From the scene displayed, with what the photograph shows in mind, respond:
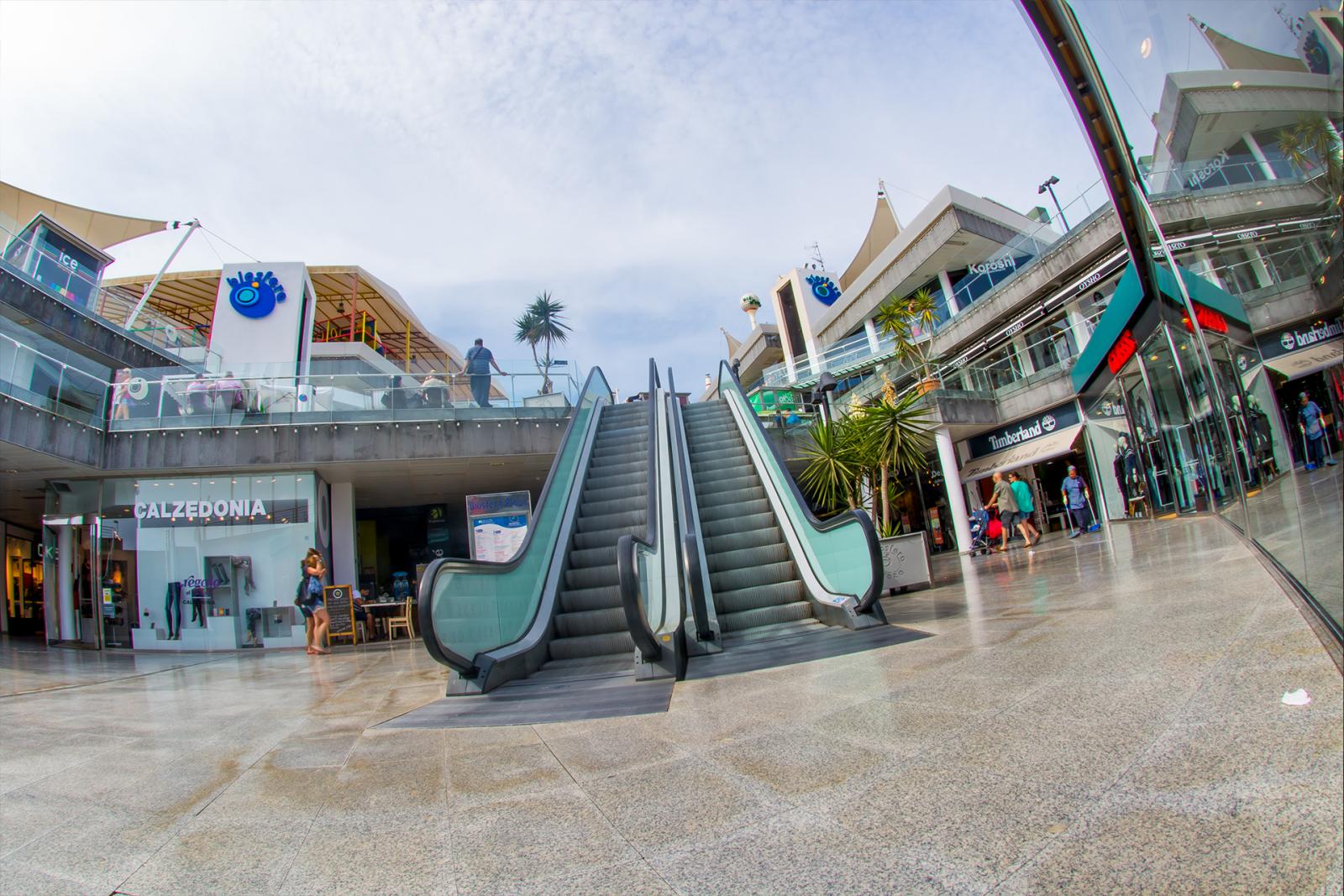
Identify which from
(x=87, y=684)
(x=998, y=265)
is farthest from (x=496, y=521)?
(x=998, y=265)

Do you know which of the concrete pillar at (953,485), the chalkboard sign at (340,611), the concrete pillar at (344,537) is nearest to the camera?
the chalkboard sign at (340,611)

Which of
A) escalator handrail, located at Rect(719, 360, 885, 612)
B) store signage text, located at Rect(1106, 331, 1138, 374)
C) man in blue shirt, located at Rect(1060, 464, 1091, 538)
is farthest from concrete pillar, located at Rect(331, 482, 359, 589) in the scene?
man in blue shirt, located at Rect(1060, 464, 1091, 538)

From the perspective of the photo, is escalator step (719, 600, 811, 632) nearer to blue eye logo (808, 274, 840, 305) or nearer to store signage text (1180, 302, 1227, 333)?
store signage text (1180, 302, 1227, 333)

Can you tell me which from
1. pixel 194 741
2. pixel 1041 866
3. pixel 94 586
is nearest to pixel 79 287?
pixel 94 586

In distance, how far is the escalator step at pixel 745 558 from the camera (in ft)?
23.3

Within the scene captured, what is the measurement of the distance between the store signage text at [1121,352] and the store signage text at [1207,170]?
5.65 meters

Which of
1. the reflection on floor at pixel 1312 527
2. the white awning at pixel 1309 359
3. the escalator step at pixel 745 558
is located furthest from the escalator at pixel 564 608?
the white awning at pixel 1309 359

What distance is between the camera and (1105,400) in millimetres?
13961

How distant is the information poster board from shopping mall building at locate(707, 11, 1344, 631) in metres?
6.41

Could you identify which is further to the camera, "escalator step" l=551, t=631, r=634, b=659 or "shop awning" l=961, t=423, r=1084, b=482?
"shop awning" l=961, t=423, r=1084, b=482

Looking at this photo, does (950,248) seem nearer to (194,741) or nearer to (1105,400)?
(1105,400)

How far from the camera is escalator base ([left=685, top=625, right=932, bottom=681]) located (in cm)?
438

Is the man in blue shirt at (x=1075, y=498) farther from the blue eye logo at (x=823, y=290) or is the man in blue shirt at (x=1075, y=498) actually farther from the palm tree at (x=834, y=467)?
the blue eye logo at (x=823, y=290)

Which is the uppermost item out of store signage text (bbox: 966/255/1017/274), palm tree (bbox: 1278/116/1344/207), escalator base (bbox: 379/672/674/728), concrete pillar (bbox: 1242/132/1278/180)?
store signage text (bbox: 966/255/1017/274)
